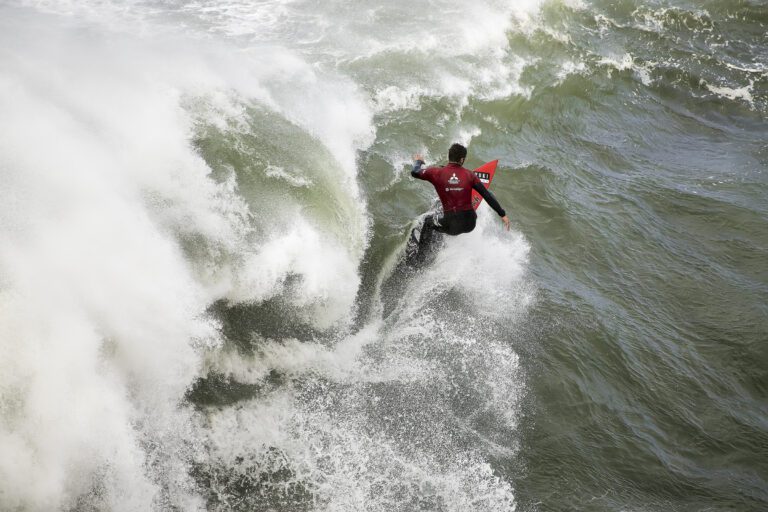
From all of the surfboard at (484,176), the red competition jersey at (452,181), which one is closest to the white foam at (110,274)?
the red competition jersey at (452,181)

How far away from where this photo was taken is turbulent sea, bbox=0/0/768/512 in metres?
4.73

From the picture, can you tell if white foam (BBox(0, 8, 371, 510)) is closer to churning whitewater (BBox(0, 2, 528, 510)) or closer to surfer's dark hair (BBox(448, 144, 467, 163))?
churning whitewater (BBox(0, 2, 528, 510))

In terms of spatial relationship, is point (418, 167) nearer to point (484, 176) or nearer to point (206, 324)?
point (484, 176)

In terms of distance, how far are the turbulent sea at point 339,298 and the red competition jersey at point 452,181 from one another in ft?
3.08

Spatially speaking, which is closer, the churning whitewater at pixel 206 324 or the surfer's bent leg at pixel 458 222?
the churning whitewater at pixel 206 324

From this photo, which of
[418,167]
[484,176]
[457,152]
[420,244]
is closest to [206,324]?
[420,244]

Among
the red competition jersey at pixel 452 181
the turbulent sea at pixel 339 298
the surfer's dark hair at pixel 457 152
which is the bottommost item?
the turbulent sea at pixel 339 298

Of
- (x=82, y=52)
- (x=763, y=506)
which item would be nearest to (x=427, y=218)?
(x=763, y=506)

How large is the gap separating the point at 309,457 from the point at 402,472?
2.59 feet

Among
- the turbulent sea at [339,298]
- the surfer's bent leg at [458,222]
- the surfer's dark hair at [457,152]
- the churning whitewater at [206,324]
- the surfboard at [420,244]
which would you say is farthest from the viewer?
the surfboard at [420,244]

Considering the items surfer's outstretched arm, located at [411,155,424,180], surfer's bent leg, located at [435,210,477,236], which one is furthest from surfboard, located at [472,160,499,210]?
surfer's outstretched arm, located at [411,155,424,180]

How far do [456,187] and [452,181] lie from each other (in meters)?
0.08

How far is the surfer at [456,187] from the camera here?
264 inches

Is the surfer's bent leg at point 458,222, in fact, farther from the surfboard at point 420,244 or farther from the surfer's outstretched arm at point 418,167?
the surfer's outstretched arm at point 418,167
